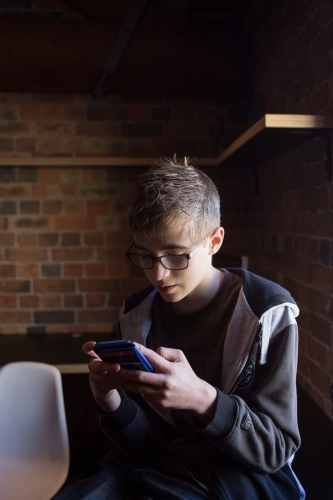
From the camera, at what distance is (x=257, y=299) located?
1.18 meters

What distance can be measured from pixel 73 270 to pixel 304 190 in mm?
1551

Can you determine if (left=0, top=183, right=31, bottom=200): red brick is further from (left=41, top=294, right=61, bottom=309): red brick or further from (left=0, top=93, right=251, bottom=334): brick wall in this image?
(left=41, top=294, right=61, bottom=309): red brick

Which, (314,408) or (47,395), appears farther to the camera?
(314,408)

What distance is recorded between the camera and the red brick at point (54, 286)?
2921mm

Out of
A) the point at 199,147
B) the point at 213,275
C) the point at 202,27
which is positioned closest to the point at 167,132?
the point at 199,147

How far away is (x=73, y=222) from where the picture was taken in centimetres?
291

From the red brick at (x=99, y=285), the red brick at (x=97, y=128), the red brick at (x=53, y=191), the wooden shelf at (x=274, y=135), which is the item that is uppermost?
the red brick at (x=97, y=128)

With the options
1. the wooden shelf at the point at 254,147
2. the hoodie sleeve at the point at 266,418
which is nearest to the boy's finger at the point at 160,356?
the hoodie sleeve at the point at 266,418

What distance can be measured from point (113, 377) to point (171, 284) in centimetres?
27

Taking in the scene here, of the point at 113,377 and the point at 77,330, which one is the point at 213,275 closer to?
the point at 113,377

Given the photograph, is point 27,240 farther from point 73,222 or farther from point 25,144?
point 25,144

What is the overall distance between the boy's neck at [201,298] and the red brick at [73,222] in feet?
5.64

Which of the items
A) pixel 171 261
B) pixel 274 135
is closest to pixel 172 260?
pixel 171 261

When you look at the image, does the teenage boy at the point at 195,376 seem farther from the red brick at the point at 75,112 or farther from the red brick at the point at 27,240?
the red brick at the point at 75,112
